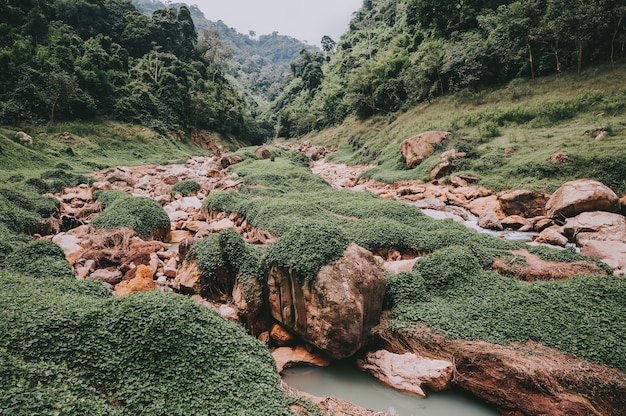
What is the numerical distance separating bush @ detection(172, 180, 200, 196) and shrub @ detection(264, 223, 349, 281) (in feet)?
56.9

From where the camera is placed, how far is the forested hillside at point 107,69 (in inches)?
1243

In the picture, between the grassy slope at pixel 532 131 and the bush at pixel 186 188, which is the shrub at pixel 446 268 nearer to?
the grassy slope at pixel 532 131

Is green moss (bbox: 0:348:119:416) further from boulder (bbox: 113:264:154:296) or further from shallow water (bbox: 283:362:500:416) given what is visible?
boulder (bbox: 113:264:154:296)

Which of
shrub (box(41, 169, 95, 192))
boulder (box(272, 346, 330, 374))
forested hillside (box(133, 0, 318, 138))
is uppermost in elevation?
A: forested hillside (box(133, 0, 318, 138))

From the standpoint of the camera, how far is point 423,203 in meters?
19.7

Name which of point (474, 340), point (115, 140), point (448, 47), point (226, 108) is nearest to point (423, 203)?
point (474, 340)

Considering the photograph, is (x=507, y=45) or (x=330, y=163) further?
(x=330, y=163)

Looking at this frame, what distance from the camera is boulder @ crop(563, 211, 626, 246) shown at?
1224cm

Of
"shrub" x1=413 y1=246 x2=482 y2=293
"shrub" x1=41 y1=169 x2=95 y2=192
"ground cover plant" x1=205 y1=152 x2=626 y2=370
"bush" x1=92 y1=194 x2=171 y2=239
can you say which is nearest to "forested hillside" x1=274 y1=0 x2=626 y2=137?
"ground cover plant" x1=205 y1=152 x2=626 y2=370

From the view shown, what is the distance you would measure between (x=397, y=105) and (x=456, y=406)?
1792 inches

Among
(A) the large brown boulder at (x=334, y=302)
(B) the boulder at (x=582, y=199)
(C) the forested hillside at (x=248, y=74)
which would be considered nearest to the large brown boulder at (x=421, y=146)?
(B) the boulder at (x=582, y=199)

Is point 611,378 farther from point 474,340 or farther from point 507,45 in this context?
point 507,45

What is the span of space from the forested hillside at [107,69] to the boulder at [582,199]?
139ft

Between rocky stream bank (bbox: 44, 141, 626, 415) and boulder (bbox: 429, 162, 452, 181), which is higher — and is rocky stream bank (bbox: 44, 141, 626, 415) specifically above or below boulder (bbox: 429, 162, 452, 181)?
below
